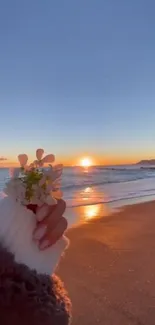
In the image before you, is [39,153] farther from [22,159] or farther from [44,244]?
[44,244]

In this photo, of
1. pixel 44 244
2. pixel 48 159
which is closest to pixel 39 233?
pixel 44 244

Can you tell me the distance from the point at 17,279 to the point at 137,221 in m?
6.78

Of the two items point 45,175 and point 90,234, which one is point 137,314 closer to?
point 45,175

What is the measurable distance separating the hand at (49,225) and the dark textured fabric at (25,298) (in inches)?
4.7

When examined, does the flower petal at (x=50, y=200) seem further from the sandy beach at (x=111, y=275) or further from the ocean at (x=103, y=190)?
the sandy beach at (x=111, y=275)

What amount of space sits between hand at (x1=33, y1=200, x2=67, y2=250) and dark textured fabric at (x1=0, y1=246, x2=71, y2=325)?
118 millimetres

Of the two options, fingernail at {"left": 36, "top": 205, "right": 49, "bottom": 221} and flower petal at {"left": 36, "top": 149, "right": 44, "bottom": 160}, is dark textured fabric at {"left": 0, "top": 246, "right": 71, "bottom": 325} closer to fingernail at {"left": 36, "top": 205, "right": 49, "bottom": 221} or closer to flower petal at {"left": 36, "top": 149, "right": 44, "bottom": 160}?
fingernail at {"left": 36, "top": 205, "right": 49, "bottom": 221}

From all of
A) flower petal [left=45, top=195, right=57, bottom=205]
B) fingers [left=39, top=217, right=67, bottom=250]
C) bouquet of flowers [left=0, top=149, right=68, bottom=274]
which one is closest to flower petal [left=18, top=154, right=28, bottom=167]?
bouquet of flowers [left=0, top=149, right=68, bottom=274]

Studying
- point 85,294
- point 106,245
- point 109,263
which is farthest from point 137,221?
point 85,294

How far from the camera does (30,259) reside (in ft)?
4.48

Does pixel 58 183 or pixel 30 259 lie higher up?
pixel 58 183

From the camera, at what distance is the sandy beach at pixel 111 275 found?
3.02 metres

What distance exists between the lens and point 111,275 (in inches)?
155

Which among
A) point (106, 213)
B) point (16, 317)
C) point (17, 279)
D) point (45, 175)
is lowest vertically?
point (106, 213)
